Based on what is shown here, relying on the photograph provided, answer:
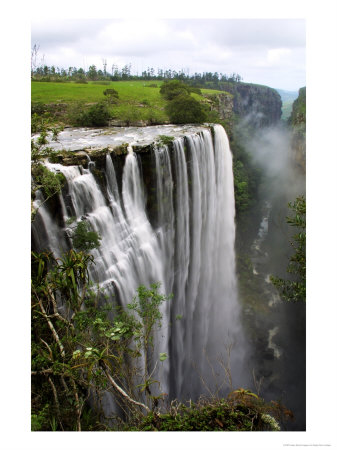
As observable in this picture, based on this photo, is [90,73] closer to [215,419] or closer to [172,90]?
[172,90]

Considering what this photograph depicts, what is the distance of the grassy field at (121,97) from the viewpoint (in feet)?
29.8

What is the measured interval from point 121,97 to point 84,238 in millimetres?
6647

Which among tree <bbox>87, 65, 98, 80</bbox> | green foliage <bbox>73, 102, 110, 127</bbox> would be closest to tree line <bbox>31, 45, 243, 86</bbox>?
tree <bbox>87, 65, 98, 80</bbox>

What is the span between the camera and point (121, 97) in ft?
39.4

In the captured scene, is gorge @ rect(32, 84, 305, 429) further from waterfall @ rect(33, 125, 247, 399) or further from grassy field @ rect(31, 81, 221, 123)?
grassy field @ rect(31, 81, 221, 123)

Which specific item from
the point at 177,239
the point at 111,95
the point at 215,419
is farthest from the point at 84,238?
the point at 111,95

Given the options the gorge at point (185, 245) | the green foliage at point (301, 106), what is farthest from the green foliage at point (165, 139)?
the green foliage at point (301, 106)

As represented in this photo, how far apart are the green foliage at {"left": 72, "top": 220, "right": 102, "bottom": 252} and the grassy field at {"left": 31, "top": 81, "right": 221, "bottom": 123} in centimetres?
321

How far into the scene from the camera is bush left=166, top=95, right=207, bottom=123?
45.5 feet

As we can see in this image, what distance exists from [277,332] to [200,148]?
25.1 ft

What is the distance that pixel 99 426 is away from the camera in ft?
18.8

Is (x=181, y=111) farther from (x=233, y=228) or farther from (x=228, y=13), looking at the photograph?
(x=228, y=13)

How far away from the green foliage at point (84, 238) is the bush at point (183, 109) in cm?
800
